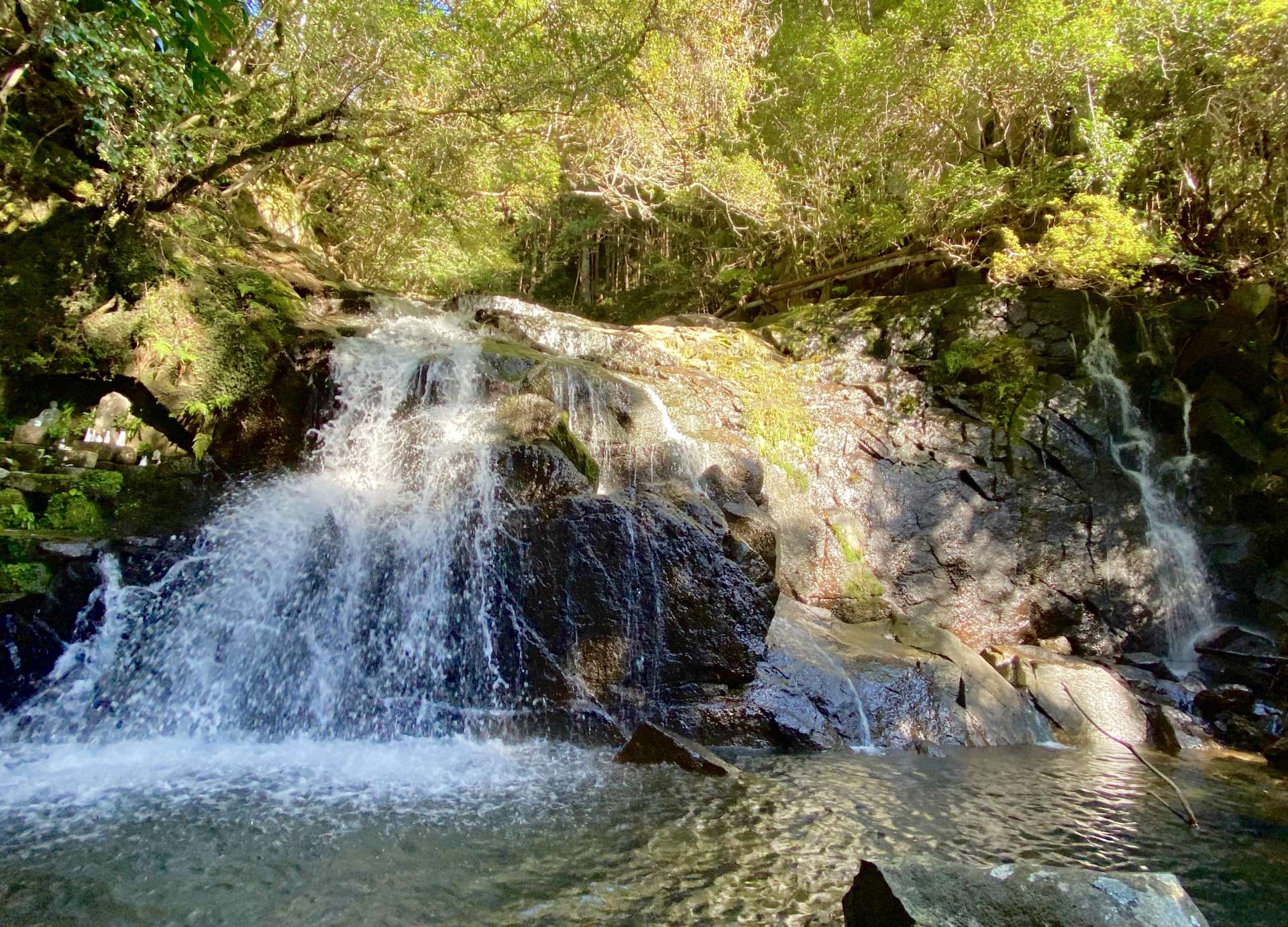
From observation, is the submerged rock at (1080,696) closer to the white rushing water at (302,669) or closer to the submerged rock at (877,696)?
the submerged rock at (877,696)

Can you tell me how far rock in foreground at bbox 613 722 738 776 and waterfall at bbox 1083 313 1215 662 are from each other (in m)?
8.91

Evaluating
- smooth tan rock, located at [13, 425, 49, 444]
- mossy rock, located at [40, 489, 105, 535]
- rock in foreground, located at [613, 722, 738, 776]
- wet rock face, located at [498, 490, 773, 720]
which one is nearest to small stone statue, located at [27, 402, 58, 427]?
smooth tan rock, located at [13, 425, 49, 444]

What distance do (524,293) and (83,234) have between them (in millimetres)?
19535

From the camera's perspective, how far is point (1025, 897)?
2.16 m

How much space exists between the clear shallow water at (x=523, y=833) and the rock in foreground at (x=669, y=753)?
6.7 inches

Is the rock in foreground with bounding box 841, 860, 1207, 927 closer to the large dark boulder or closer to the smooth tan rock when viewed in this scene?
the large dark boulder

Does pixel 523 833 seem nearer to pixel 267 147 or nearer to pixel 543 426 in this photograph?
pixel 543 426

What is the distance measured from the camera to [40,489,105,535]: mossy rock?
6895mm

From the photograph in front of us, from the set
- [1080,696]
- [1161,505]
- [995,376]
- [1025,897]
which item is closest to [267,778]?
[1025,897]

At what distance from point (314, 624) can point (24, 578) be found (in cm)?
235

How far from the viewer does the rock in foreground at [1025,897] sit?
207 cm

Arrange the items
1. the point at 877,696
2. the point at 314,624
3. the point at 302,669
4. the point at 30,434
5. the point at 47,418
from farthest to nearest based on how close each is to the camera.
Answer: the point at 47,418
the point at 30,434
the point at 877,696
the point at 314,624
the point at 302,669

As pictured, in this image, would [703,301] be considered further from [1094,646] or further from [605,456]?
[1094,646]

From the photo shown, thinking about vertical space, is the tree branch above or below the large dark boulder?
above
